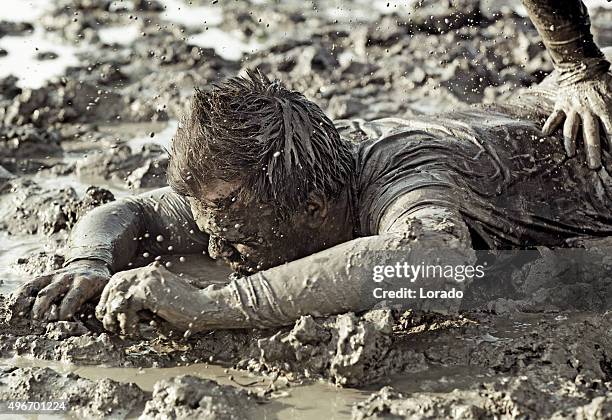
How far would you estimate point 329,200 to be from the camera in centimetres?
361

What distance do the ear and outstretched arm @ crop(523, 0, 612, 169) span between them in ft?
3.43

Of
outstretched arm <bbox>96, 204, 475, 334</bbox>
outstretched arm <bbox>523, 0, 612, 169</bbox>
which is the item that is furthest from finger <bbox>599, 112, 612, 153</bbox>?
outstretched arm <bbox>96, 204, 475, 334</bbox>

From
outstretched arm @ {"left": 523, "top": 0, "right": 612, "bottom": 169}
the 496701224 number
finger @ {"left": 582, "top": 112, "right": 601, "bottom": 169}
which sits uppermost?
outstretched arm @ {"left": 523, "top": 0, "right": 612, "bottom": 169}

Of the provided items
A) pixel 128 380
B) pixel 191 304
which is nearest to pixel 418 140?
pixel 191 304

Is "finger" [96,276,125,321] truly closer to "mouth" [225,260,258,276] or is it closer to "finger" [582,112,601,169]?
"mouth" [225,260,258,276]

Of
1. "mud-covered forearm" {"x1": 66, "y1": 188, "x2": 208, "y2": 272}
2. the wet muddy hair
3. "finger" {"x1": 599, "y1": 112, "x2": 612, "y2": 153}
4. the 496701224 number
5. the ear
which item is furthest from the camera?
"mud-covered forearm" {"x1": 66, "y1": 188, "x2": 208, "y2": 272}

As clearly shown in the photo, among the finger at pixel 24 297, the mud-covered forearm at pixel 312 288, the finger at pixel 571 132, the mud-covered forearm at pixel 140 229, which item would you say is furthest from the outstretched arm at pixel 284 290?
the finger at pixel 571 132

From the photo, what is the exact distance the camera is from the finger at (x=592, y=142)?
3.90m

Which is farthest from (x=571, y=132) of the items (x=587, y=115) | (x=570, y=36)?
(x=570, y=36)

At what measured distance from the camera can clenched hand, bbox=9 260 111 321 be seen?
3.59 meters

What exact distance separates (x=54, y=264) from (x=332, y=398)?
182 cm

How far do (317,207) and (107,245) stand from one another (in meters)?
0.94

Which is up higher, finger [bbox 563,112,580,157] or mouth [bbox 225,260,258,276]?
finger [bbox 563,112,580,157]

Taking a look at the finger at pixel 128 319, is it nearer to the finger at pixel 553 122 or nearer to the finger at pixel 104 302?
the finger at pixel 104 302
